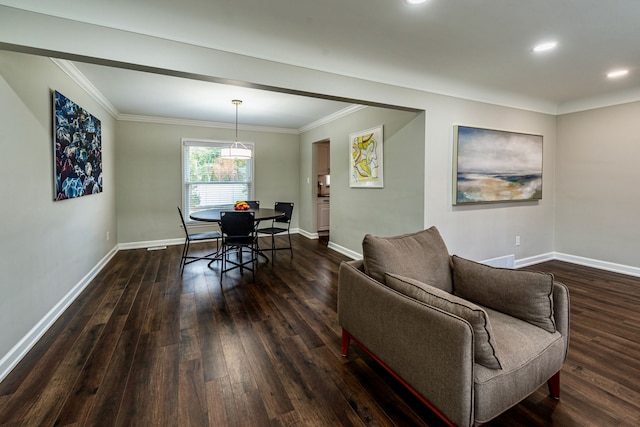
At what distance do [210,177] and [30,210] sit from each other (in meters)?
3.79

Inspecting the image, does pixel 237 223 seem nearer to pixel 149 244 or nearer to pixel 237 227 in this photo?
pixel 237 227

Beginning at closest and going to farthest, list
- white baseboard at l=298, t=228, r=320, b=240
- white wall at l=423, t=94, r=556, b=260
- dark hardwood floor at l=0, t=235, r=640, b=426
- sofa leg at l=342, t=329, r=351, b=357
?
dark hardwood floor at l=0, t=235, r=640, b=426
sofa leg at l=342, t=329, r=351, b=357
white wall at l=423, t=94, r=556, b=260
white baseboard at l=298, t=228, r=320, b=240

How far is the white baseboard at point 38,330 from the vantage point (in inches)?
75.4

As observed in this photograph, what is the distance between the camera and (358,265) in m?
2.09

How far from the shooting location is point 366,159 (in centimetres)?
436

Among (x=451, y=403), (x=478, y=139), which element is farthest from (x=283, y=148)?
(x=451, y=403)

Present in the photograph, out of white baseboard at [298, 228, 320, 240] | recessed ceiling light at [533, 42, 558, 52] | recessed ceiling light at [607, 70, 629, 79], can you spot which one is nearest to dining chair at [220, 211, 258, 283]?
white baseboard at [298, 228, 320, 240]

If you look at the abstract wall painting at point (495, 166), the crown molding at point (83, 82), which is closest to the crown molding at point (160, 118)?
the crown molding at point (83, 82)

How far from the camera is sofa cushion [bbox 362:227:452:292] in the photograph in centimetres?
187

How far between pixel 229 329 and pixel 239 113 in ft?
12.7

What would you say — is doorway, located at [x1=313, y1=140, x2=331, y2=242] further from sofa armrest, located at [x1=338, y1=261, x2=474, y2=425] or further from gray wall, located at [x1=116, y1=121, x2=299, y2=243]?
sofa armrest, located at [x1=338, y1=261, x2=474, y2=425]

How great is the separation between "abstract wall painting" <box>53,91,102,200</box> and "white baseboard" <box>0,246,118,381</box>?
99 centimetres

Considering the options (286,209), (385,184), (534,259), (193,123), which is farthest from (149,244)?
(534,259)

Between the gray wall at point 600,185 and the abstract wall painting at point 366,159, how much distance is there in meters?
2.92
